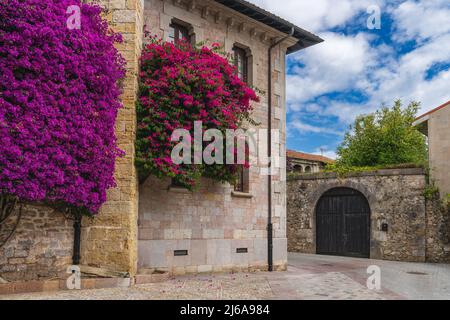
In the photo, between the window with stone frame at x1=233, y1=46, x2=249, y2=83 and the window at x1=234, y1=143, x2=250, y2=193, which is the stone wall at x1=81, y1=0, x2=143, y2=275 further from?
the window at x1=234, y1=143, x2=250, y2=193

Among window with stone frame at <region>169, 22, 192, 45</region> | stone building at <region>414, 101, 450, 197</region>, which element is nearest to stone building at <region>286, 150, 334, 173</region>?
stone building at <region>414, 101, 450, 197</region>

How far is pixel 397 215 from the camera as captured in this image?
16062 mm

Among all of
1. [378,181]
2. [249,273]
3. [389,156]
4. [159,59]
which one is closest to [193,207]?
Answer: [249,273]

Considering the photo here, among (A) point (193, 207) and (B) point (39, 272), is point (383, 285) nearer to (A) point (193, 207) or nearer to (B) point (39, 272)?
(A) point (193, 207)

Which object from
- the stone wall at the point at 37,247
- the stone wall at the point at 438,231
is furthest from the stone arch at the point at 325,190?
the stone wall at the point at 37,247

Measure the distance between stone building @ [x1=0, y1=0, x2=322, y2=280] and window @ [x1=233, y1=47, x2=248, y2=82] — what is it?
0.09 ft

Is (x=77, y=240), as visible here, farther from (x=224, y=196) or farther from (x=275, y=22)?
(x=275, y=22)

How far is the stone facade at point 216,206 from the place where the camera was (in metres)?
10.1

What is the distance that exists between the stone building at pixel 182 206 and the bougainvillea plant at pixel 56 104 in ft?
1.61

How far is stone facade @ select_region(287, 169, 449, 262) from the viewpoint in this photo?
15.3 meters

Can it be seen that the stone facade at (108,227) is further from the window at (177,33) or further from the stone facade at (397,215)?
the stone facade at (397,215)

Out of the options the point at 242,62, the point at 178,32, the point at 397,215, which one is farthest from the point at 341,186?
the point at 178,32

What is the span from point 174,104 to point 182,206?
2698 millimetres
